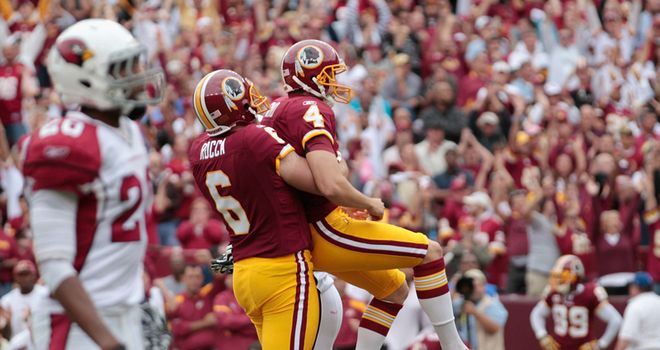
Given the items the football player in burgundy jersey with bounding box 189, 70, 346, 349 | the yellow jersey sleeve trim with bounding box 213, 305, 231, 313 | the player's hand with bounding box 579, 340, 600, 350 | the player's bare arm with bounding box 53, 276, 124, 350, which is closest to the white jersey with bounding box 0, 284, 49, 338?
the yellow jersey sleeve trim with bounding box 213, 305, 231, 313

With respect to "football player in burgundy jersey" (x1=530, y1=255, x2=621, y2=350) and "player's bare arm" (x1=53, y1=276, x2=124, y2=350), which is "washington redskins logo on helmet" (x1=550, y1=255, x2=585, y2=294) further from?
"player's bare arm" (x1=53, y1=276, x2=124, y2=350)

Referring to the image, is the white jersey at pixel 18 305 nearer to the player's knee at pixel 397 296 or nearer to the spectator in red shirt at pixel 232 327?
the spectator in red shirt at pixel 232 327

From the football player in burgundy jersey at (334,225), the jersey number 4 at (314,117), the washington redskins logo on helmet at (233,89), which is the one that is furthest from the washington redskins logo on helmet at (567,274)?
the washington redskins logo on helmet at (233,89)

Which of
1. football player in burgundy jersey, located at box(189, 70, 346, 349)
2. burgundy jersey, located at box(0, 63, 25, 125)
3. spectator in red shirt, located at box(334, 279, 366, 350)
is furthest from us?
burgundy jersey, located at box(0, 63, 25, 125)

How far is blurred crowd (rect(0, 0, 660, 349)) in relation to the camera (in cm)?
1401

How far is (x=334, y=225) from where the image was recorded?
7199 millimetres

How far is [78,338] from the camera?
5.15 m

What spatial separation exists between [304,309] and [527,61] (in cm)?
1187

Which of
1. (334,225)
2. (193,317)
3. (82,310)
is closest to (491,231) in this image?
(193,317)

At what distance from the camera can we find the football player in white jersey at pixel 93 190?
16.3 ft

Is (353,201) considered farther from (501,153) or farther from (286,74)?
(501,153)

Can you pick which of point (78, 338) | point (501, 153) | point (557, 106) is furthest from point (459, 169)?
point (78, 338)

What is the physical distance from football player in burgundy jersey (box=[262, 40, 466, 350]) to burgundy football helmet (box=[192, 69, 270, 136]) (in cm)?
22

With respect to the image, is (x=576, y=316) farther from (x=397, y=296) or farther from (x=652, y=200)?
(x=397, y=296)
